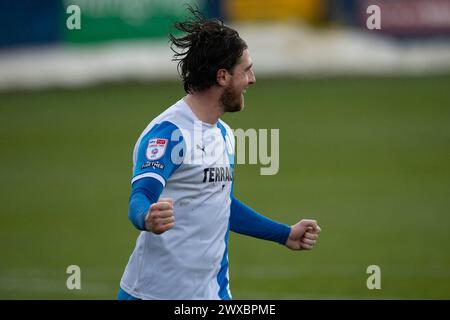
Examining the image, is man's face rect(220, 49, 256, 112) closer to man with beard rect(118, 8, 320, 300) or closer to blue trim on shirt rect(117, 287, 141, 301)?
man with beard rect(118, 8, 320, 300)

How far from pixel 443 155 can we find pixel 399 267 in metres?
8.94

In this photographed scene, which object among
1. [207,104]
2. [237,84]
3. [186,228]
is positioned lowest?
[186,228]

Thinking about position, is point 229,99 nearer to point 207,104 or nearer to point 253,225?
point 207,104

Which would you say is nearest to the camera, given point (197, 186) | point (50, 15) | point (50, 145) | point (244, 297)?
point (197, 186)

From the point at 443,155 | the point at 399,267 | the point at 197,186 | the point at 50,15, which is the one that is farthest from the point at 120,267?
the point at 50,15

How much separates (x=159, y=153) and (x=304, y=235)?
1.30 m

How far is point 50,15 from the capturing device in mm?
29609

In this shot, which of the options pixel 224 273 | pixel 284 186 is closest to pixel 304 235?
pixel 224 273

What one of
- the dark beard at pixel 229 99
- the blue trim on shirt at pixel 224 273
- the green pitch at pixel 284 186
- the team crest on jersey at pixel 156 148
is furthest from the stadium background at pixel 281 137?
the team crest on jersey at pixel 156 148

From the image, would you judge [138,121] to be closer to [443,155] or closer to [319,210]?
[443,155]

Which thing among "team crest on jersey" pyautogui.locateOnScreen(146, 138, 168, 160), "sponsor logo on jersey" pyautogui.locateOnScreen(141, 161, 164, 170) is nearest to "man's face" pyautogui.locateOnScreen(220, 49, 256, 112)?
"team crest on jersey" pyautogui.locateOnScreen(146, 138, 168, 160)

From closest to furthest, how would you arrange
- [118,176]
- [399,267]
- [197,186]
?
1. [197,186]
2. [399,267]
3. [118,176]

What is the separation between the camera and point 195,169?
682 cm

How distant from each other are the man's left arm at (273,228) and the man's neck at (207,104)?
62 centimetres
